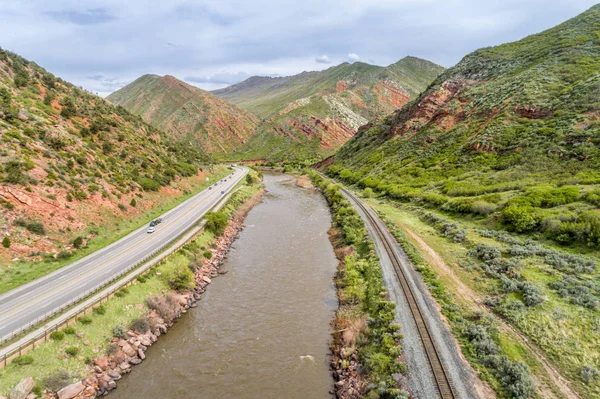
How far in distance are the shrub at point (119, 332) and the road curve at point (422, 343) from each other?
61.4 feet

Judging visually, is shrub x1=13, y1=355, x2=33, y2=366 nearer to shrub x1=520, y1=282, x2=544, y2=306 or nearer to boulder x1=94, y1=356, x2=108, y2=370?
boulder x1=94, y1=356, x2=108, y2=370

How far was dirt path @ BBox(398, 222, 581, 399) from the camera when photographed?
1427 cm

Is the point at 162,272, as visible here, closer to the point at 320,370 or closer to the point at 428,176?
the point at 320,370

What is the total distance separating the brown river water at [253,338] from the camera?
1817 centimetres

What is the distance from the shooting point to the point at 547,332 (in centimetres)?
1794

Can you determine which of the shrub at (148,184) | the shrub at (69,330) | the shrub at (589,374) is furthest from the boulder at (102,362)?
the shrub at (148,184)

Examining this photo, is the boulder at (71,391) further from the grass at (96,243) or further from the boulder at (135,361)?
the grass at (96,243)

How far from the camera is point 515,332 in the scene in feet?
61.3

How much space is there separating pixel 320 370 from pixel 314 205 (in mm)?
49017

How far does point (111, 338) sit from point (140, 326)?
79.2 inches

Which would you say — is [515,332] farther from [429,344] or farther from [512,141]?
[512,141]

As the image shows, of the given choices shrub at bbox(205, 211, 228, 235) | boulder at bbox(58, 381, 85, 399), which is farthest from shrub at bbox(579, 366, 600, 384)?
shrub at bbox(205, 211, 228, 235)

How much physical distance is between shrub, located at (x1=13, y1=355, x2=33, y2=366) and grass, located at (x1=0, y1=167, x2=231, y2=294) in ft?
29.6

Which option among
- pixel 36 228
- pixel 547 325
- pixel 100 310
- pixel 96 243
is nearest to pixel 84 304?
pixel 100 310
